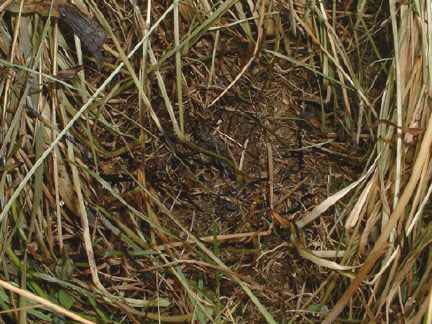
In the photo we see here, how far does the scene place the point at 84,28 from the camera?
3.36ft

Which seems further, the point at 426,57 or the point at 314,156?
the point at 314,156

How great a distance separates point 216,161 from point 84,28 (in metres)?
0.30

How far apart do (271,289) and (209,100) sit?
0.33 metres

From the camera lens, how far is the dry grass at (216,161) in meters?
1.00

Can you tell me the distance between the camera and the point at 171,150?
1062 mm

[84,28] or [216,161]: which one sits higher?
[84,28]

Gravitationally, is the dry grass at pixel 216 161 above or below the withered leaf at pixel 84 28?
below

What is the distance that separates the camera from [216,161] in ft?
3.52

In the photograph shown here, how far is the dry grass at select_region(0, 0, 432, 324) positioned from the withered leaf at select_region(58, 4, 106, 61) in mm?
17

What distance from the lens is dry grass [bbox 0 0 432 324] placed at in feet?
3.29

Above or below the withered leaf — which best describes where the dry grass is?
below

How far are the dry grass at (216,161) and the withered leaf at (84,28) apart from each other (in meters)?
0.02

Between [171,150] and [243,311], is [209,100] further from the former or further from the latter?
[243,311]

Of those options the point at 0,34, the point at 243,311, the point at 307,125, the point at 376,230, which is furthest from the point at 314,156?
the point at 0,34
